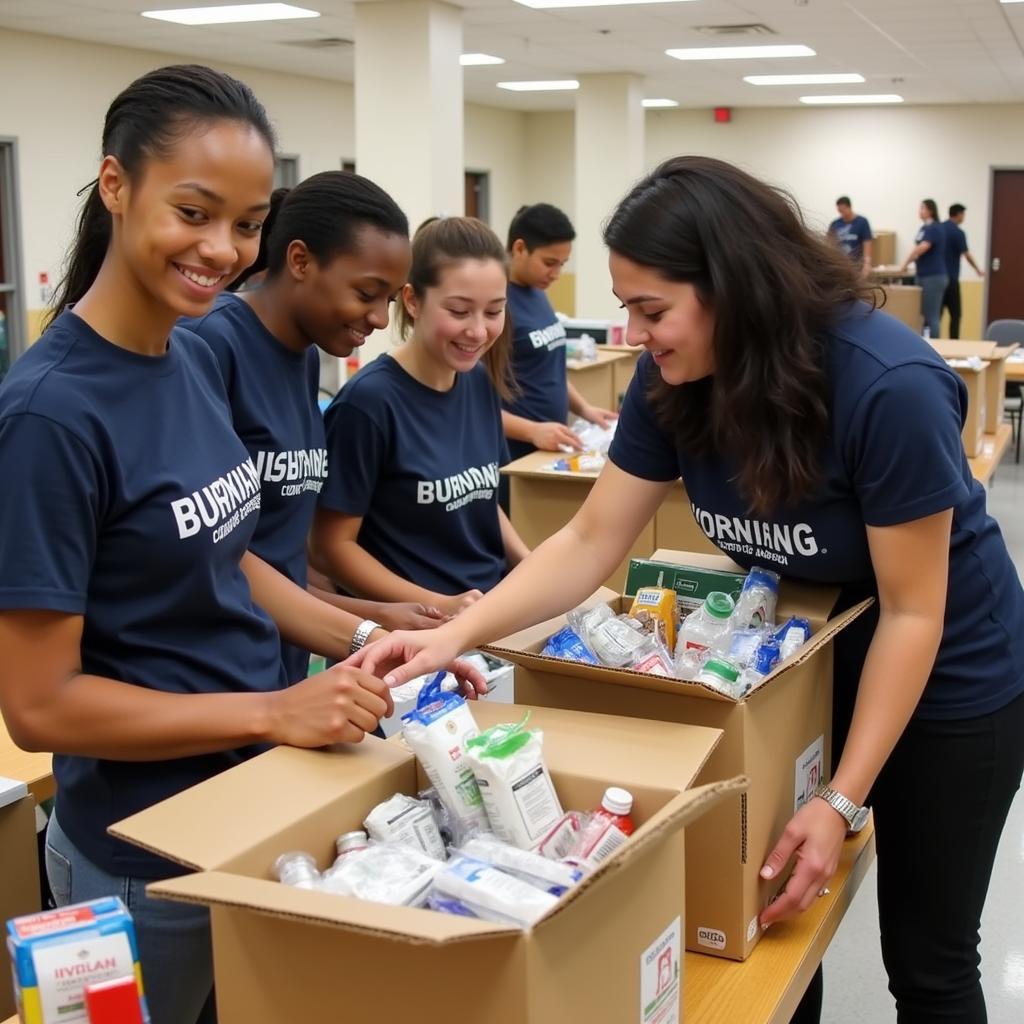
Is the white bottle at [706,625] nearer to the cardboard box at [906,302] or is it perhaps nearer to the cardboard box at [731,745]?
the cardboard box at [731,745]

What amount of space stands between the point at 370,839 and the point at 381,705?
0.14m

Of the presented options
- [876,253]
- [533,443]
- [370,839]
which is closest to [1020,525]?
[533,443]

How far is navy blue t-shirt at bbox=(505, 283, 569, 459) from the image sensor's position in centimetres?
422

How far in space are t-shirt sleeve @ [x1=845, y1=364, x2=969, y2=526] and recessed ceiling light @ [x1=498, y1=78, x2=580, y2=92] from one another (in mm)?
10723

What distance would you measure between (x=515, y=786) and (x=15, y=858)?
1.08 metres

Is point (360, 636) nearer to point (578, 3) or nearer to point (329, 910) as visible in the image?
point (329, 910)

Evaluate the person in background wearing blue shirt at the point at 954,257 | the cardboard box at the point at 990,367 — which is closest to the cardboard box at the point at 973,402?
the cardboard box at the point at 990,367

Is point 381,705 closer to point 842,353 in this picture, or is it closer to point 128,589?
point 128,589

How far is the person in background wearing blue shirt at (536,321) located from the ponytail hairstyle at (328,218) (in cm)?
229

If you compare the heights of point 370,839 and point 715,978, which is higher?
point 370,839

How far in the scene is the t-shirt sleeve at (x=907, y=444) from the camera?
52.1 inches

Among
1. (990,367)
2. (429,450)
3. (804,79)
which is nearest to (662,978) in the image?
(429,450)

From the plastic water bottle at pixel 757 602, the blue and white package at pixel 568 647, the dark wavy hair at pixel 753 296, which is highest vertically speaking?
the dark wavy hair at pixel 753 296

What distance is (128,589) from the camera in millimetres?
1158
